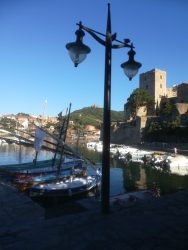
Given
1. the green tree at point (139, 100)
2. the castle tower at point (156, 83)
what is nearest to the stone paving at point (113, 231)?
the green tree at point (139, 100)

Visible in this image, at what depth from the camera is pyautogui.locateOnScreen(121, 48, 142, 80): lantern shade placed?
5777 millimetres

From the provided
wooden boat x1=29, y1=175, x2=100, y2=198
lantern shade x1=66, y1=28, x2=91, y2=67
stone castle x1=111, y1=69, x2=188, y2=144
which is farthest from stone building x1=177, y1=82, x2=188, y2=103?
lantern shade x1=66, y1=28, x2=91, y2=67

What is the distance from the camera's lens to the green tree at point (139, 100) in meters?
72.6

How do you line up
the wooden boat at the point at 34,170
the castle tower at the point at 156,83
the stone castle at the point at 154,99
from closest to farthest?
the wooden boat at the point at 34,170, the stone castle at the point at 154,99, the castle tower at the point at 156,83

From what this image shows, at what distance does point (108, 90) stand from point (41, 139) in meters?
15.4

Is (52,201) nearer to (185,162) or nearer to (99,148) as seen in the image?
(185,162)

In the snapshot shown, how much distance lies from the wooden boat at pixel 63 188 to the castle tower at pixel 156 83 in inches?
2249

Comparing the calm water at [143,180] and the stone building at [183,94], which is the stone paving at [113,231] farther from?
the stone building at [183,94]

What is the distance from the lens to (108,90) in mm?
5297

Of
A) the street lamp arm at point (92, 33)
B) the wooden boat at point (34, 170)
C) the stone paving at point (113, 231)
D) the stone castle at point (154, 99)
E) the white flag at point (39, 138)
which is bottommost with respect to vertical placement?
the wooden boat at point (34, 170)

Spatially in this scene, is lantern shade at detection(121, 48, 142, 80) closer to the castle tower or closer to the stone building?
the stone building

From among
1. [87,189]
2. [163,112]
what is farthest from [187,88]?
[87,189]

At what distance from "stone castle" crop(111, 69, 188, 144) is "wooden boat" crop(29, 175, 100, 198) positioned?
46544 mm

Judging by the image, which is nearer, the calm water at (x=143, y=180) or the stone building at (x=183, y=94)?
the calm water at (x=143, y=180)
